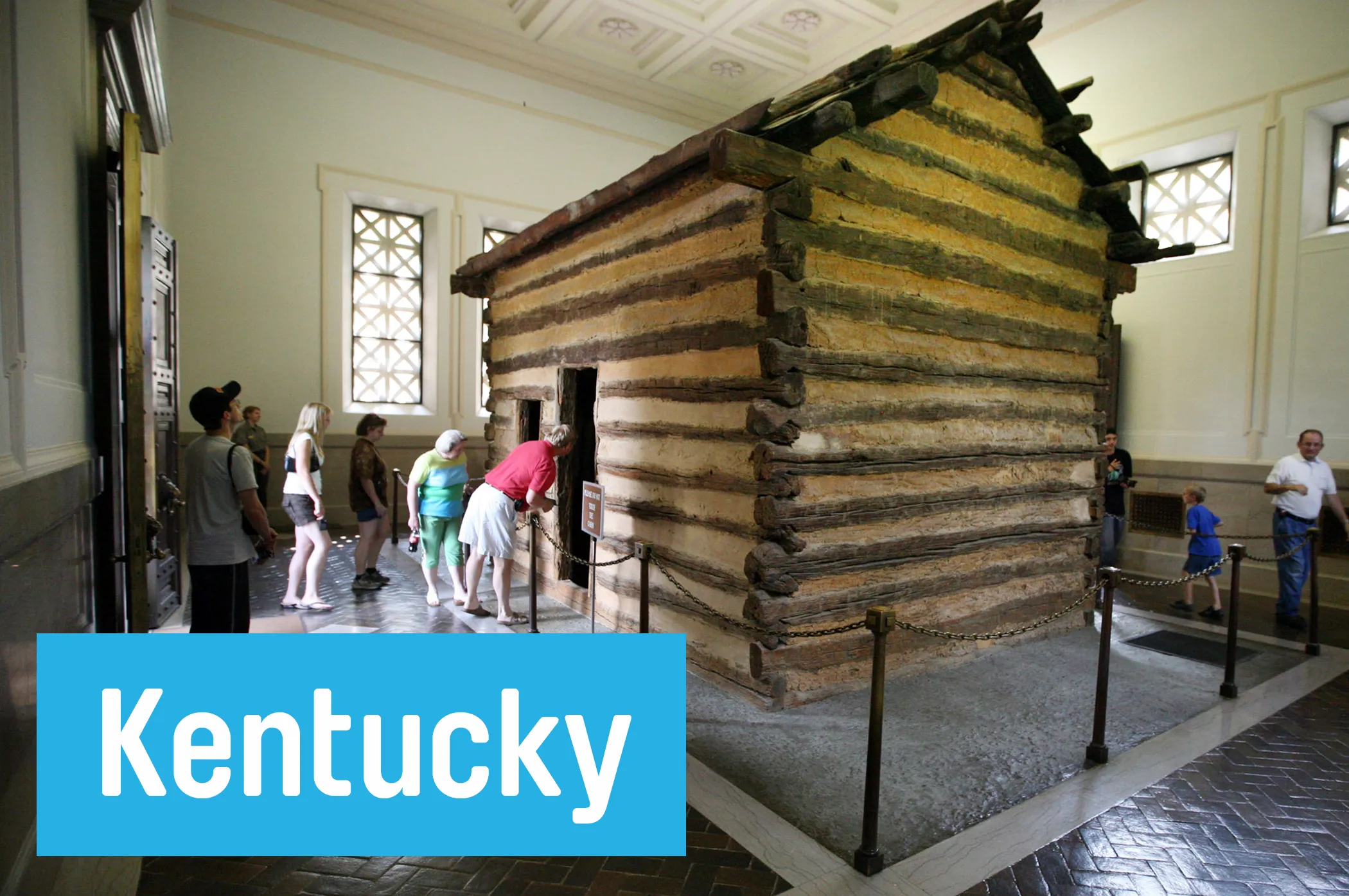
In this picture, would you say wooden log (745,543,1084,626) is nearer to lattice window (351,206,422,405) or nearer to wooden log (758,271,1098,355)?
wooden log (758,271,1098,355)

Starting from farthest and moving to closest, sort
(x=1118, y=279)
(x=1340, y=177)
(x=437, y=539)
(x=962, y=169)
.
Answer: (x=1340, y=177) → (x=437, y=539) → (x=1118, y=279) → (x=962, y=169)

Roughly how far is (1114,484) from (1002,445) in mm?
3408

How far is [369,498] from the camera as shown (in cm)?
766

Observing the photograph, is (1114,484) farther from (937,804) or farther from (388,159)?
(388,159)

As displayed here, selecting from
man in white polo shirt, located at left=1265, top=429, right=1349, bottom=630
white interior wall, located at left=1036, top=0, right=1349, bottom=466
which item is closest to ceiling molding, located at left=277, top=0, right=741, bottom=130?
white interior wall, located at left=1036, top=0, right=1349, bottom=466

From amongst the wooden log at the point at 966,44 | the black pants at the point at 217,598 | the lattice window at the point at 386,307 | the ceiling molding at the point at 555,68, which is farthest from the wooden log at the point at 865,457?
the ceiling molding at the point at 555,68

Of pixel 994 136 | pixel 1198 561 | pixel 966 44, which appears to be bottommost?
pixel 1198 561

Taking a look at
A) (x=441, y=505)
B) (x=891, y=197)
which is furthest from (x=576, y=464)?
(x=891, y=197)

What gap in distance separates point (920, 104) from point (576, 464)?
4.94 m

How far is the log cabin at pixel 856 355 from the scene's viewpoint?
4898mm

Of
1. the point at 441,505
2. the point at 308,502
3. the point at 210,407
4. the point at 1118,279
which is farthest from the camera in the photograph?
the point at 1118,279

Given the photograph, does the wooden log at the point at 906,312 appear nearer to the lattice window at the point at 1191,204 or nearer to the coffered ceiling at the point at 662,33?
the lattice window at the point at 1191,204

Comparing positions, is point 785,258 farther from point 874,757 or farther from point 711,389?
point 874,757

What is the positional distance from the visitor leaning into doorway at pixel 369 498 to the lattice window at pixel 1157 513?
33.8 ft
